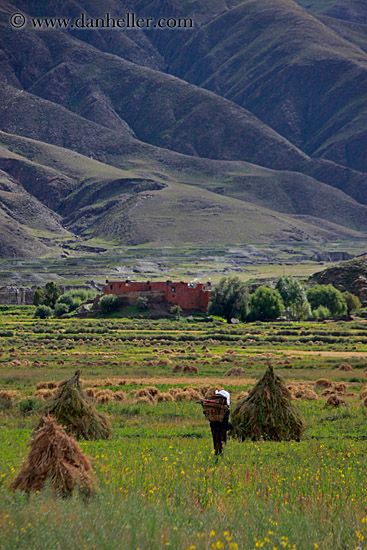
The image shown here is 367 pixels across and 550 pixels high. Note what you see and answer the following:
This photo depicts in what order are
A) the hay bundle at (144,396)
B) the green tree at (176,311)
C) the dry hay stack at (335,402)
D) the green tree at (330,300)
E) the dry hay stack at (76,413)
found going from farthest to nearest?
A: the green tree at (330,300)
the green tree at (176,311)
the hay bundle at (144,396)
the dry hay stack at (335,402)
the dry hay stack at (76,413)

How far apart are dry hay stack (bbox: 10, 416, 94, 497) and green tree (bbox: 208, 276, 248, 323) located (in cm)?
9108

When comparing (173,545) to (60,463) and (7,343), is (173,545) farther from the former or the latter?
(7,343)

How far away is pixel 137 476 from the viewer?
13148mm

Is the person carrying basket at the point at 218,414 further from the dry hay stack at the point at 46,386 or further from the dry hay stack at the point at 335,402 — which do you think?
the dry hay stack at the point at 46,386

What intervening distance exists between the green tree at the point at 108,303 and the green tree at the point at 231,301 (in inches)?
590

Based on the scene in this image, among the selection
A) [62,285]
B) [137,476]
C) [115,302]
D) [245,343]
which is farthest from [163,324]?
[137,476]

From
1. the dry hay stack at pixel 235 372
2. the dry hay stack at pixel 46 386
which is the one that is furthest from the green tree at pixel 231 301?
the dry hay stack at pixel 46 386

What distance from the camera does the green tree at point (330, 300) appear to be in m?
112

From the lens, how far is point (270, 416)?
19.2 m

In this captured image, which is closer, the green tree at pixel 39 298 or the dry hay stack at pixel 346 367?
the dry hay stack at pixel 346 367

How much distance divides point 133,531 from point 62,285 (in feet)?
518

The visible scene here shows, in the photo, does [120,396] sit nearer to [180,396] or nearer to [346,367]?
[180,396]

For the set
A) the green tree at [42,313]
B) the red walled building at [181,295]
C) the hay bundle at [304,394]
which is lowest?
the hay bundle at [304,394]

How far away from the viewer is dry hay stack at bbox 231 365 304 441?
62.6ft
